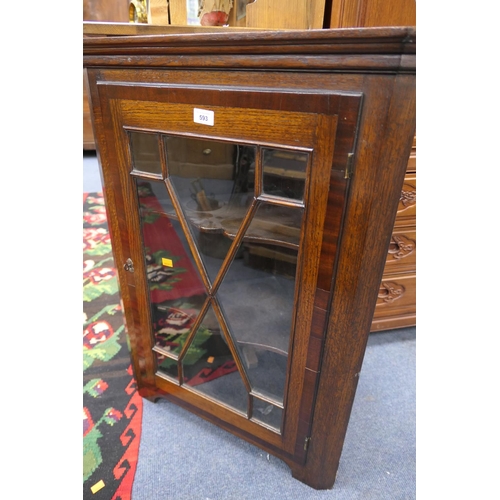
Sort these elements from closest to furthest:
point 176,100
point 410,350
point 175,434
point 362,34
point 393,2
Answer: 1. point 362,34
2. point 176,100
3. point 393,2
4. point 175,434
5. point 410,350

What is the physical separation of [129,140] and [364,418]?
907mm

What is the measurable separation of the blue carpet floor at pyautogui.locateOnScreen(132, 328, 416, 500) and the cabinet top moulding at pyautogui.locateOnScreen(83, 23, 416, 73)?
83 cm

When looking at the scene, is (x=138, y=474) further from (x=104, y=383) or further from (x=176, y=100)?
(x=176, y=100)

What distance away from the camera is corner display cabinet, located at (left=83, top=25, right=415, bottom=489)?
17.0 inches

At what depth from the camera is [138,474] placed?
0.78 meters

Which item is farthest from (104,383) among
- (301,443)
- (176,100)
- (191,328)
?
(176,100)

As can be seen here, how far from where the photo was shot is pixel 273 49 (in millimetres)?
436

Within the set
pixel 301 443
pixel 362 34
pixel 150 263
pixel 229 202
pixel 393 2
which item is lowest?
pixel 301 443

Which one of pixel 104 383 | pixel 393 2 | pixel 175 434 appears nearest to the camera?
pixel 393 2

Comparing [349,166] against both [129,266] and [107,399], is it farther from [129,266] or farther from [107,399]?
[107,399]

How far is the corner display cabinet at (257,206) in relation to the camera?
1.42ft

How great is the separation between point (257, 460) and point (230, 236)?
565 mm

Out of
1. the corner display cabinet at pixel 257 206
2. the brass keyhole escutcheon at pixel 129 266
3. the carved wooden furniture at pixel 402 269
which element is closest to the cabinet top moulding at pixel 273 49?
the corner display cabinet at pixel 257 206

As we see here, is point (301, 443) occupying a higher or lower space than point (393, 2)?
lower
